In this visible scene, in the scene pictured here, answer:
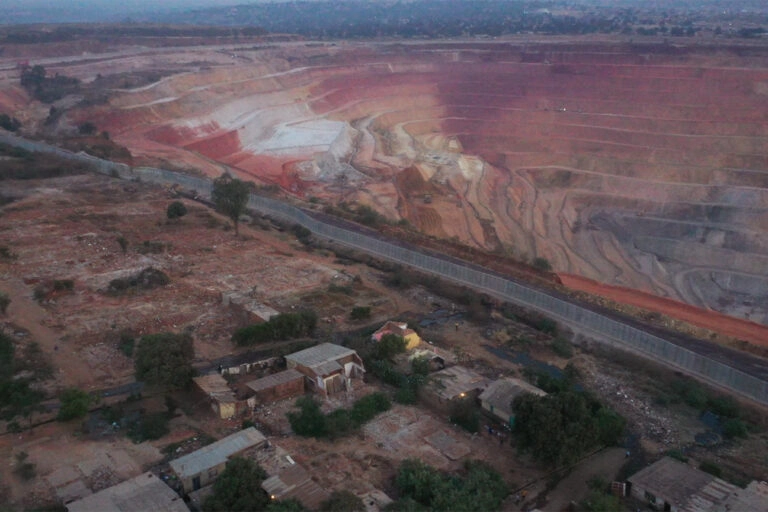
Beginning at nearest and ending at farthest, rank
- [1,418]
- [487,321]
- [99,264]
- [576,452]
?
[576,452] < [1,418] < [487,321] < [99,264]

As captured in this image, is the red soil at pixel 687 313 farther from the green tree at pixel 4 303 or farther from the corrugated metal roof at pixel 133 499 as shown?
the green tree at pixel 4 303

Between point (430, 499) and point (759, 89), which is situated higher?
point (759, 89)

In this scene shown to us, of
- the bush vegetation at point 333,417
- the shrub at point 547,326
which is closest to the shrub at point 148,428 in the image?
the bush vegetation at point 333,417

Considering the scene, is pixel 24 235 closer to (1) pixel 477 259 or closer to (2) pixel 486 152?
(1) pixel 477 259

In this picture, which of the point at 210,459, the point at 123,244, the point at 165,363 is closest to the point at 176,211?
the point at 123,244

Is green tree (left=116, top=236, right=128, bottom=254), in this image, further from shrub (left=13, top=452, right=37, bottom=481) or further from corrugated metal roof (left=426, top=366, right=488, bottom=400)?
corrugated metal roof (left=426, top=366, right=488, bottom=400)

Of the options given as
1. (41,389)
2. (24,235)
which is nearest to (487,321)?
(41,389)
